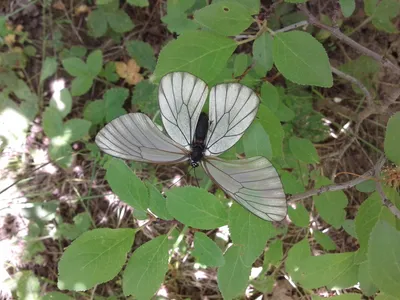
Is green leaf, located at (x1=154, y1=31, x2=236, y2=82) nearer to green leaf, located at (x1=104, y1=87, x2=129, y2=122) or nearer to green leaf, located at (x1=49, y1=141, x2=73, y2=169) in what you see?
green leaf, located at (x1=104, y1=87, x2=129, y2=122)

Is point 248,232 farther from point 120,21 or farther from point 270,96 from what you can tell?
point 120,21

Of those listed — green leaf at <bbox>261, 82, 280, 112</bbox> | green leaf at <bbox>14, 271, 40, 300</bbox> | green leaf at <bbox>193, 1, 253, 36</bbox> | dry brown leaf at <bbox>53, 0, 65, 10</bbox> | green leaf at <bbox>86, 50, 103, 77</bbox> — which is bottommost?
green leaf at <bbox>14, 271, 40, 300</bbox>

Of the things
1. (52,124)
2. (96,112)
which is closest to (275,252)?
(96,112)

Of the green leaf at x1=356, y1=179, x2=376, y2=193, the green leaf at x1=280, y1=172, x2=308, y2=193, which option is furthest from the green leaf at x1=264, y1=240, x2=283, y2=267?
the green leaf at x1=356, y1=179, x2=376, y2=193

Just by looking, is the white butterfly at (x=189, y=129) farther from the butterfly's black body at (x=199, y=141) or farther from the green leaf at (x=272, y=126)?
the green leaf at (x=272, y=126)

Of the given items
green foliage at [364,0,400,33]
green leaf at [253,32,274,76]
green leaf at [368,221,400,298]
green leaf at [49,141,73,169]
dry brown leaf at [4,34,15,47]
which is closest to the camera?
green leaf at [368,221,400,298]
